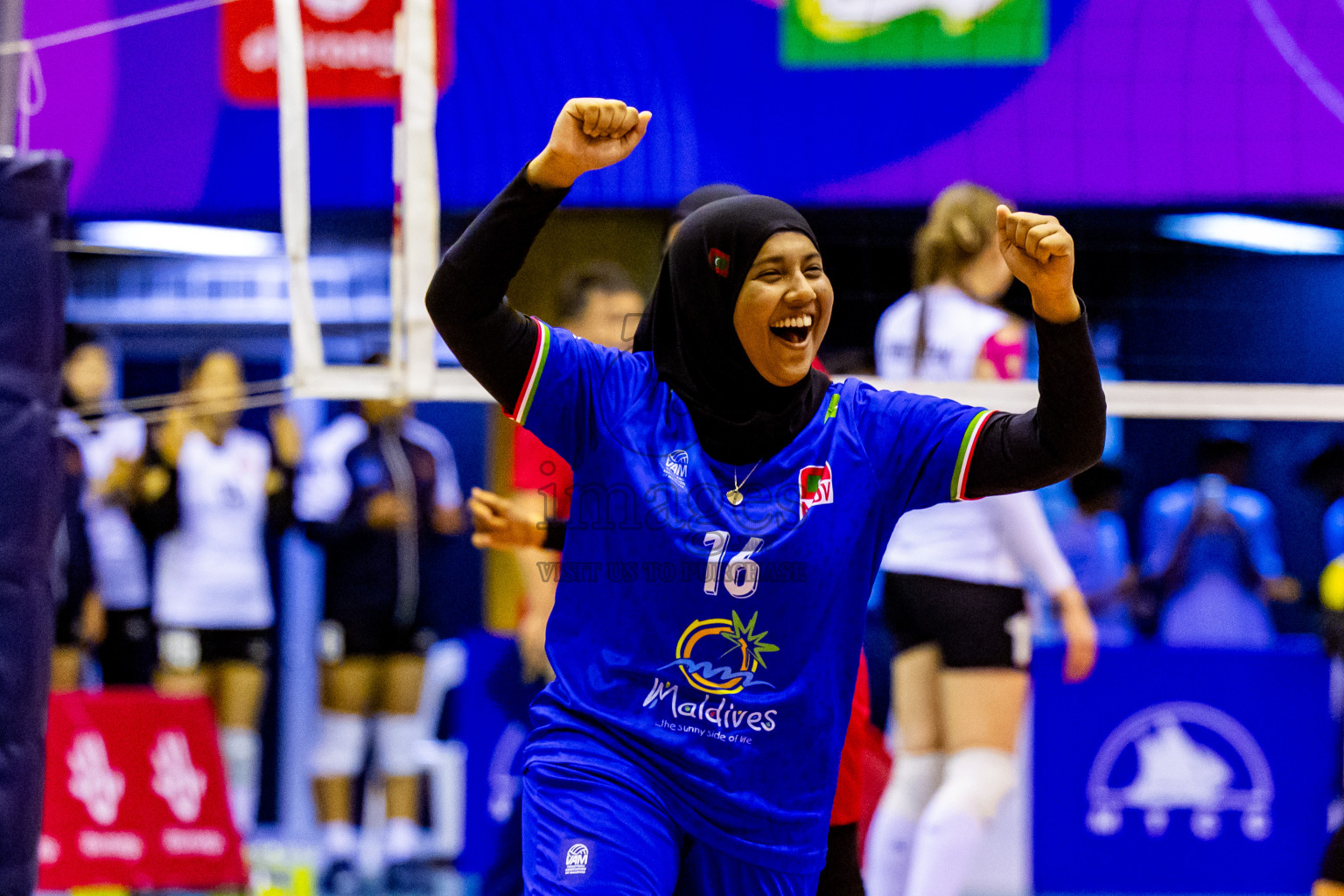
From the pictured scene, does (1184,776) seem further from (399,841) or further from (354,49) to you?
(354,49)

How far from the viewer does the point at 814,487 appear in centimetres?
240

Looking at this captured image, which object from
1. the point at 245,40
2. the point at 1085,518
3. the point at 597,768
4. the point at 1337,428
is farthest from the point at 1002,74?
the point at 597,768

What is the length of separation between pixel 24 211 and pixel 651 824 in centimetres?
222

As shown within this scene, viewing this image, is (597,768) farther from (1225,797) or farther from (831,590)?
(1225,797)

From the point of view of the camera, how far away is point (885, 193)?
632cm

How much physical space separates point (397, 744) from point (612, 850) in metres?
3.78

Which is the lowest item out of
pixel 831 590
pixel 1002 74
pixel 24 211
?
pixel 831 590

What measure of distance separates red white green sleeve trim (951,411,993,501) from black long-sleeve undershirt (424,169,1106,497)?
0.03 feet

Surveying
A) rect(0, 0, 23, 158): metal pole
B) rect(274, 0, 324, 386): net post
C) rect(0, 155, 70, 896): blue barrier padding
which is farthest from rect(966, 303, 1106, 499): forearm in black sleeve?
rect(0, 0, 23, 158): metal pole

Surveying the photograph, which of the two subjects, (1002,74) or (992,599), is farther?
(1002,74)

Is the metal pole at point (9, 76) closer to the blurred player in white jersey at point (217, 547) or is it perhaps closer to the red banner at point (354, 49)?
the red banner at point (354, 49)

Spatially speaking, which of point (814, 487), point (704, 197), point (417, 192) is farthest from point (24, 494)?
point (814, 487)

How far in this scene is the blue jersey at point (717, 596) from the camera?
7.68 feet

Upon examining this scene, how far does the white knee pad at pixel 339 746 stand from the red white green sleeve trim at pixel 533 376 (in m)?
3.76
